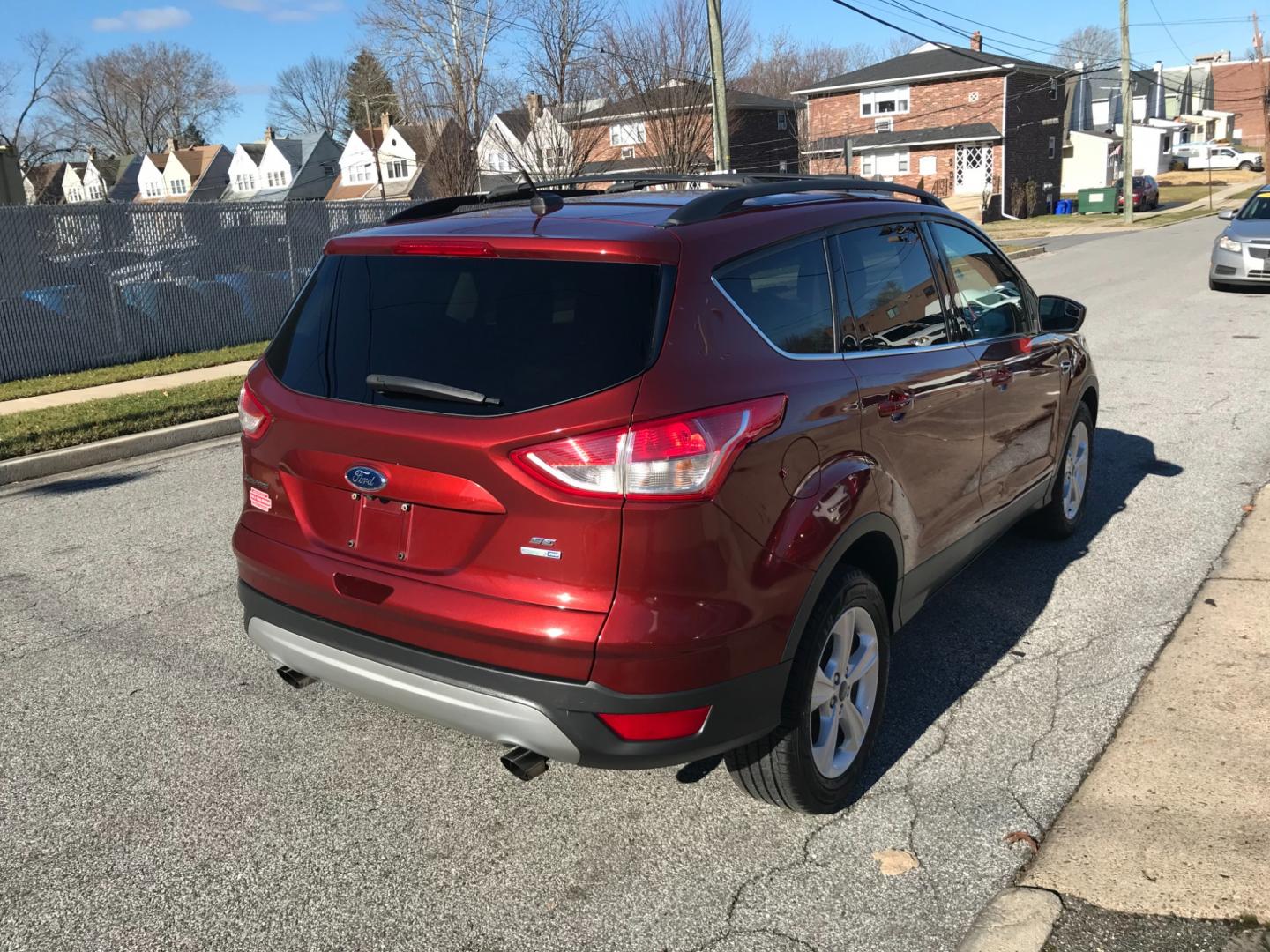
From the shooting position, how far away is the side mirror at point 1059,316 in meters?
5.30

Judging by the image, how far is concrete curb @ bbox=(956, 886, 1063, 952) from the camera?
109 inches

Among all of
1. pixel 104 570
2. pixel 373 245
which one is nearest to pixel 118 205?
pixel 104 570

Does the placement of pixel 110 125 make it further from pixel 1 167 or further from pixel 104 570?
pixel 104 570

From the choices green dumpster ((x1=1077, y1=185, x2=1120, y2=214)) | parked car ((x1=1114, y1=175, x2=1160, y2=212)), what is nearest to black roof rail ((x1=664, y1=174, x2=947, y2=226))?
green dumpster ((x1=1077, y1=185, x2=1120, y2=214))

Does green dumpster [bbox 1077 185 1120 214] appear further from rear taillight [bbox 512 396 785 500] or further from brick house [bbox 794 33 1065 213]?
rear taillight [bbox 512 396 785 500]

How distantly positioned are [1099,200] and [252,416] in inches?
2063

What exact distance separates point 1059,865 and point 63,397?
35.2 feet

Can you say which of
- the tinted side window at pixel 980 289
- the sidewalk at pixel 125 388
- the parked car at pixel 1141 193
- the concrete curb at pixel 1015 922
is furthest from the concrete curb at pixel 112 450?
the parked car at pixel 1141 193

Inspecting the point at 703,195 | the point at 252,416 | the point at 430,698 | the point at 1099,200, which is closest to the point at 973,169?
the point at 1099,200

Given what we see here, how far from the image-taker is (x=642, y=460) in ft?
8.88

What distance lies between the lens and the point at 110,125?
89250mm

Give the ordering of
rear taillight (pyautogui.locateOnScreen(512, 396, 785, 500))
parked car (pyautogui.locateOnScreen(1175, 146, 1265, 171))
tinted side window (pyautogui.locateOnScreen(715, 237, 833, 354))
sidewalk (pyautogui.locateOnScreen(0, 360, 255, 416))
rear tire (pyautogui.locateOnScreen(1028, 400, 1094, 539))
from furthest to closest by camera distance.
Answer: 1. parked car (pyautogui.locateOnScreen(1175, 146, 1265, 171))
2. sidewalk (pyautogui.locateOnScreen(0, 360, 255, 416))
3. rear tire (pyautogui.locateOnScreen(1028, 400, 1094, 539))
4. tinted side window (pyautogui.locateOnScreen(715, 237, 833, 354))
5. rear taillight (pyautogui.locateOnScreen(512, 396, 785, 500))

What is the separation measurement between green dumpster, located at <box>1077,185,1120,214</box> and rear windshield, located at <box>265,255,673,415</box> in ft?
167

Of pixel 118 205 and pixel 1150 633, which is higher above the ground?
pixel 118 205
